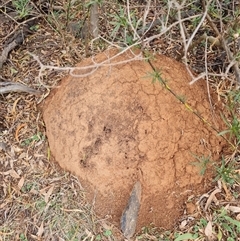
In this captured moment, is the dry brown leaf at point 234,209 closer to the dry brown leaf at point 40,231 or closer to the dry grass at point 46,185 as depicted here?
the dry grass at point 46,185

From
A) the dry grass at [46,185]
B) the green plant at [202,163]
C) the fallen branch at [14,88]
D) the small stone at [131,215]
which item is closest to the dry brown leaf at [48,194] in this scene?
the dry grass at [46,185]

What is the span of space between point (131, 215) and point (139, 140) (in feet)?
1.24

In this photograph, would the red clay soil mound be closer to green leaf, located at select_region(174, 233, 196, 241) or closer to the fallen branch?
green leaf, located at select_region(174, 233, 196, 241)

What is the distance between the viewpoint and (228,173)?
261 centimetres

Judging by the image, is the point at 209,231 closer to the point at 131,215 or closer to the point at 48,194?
the point at 131,215

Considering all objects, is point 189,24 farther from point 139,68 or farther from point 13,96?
point 13,96

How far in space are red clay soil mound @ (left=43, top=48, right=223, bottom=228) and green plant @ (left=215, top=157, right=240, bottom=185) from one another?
9cm

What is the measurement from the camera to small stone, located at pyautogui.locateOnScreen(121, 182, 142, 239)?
254 centimetres

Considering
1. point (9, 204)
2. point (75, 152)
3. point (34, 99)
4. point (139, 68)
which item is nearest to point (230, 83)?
point (139, 68)

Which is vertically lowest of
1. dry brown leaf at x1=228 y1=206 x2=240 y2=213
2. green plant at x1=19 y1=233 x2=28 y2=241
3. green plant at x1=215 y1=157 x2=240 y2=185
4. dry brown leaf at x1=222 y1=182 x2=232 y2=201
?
green plant at x1=19 y1=233 x2=28 y2=241

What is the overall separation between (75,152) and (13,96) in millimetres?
672

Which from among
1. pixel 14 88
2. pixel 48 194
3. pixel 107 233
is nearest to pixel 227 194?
pixel 107 233

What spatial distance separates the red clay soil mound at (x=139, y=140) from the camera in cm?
261

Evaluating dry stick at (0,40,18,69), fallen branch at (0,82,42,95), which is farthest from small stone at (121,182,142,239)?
dry stick at (0,40,18,69)
